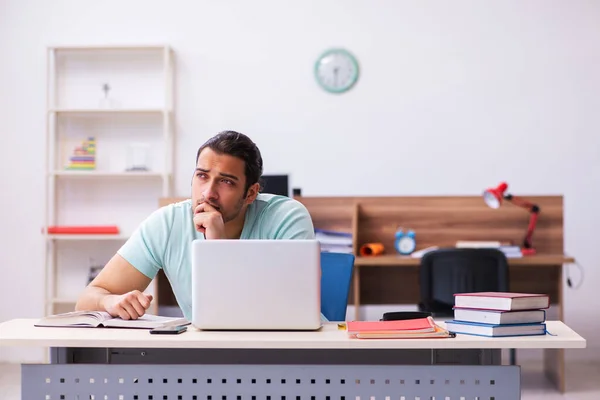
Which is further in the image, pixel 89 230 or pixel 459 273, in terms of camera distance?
pixel 89 230

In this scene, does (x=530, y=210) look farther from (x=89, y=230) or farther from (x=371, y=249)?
(x=89, y=230)

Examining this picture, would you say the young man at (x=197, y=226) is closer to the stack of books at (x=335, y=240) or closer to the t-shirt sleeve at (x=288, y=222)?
the t-shirt sleeve at (x=288, y=222)

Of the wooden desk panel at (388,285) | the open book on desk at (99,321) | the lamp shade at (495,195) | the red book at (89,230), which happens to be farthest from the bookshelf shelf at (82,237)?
the open book on desk at (99,321)

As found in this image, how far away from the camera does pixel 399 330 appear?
1.66 metres

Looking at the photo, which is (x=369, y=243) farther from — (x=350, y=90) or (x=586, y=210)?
(x=586, y=210)

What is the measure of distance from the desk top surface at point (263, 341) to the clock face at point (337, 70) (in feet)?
11.4

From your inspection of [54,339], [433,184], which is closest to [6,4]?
[433,184]

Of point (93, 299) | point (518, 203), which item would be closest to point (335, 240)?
point (518, 203)

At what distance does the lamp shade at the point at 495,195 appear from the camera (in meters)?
4.09

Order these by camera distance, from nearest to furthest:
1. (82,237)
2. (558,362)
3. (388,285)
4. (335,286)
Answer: (335,286)
(558,362)
(388,285)
(82,237)

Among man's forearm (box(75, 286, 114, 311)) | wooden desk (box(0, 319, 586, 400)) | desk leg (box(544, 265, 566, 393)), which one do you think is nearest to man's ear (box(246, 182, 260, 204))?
man's forearm (box(75, 286, 114, 311))

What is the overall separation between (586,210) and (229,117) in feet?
8.00

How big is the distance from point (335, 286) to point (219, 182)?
0.56 meters

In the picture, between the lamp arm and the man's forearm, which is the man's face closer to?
the man's forearm
